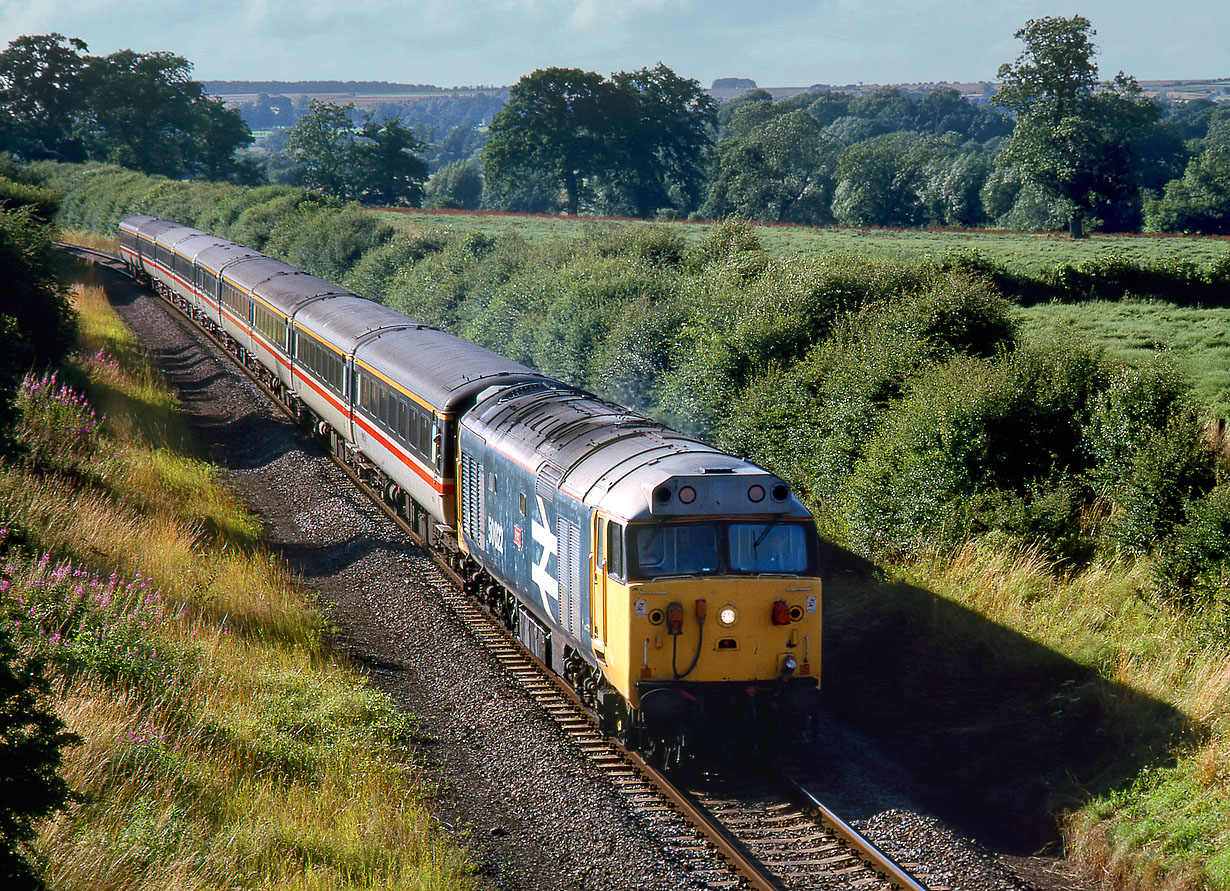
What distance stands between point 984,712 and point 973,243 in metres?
40.6

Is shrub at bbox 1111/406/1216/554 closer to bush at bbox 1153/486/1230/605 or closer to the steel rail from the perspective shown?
bush at bbox 1153/486/1230/605

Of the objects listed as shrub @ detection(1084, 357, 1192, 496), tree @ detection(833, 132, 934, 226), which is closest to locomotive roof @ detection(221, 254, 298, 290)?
shrub @ detection(1084, 357, 1192, 496)

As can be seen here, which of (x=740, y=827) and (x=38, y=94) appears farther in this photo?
(x=38, y=94)

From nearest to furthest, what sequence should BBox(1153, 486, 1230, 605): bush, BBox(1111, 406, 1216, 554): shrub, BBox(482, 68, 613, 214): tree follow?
BBox(1153, 486, 1230, 605): bush
BBox(1111, 406, 1216, 554): shrub
BBox(482, 68, 613, 214): tree

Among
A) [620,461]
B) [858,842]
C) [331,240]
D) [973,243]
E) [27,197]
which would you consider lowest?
[858,842]

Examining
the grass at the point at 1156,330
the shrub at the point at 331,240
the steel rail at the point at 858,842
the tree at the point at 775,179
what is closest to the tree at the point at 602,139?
the tree at the point at 775,179

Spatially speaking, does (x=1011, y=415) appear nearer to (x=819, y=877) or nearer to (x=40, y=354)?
(x=819, y=877)

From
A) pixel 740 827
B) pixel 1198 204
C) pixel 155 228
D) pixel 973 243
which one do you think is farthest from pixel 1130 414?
pixel 1198 204

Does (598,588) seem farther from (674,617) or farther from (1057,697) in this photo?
(1057,697)

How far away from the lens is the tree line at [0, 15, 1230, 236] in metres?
55.8

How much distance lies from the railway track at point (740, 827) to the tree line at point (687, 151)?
165 feet

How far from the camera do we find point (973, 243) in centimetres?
4881

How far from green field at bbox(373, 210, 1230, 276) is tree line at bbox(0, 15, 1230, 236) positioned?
477 cm

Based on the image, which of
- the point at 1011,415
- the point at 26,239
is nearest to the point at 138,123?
the point at 26,239
